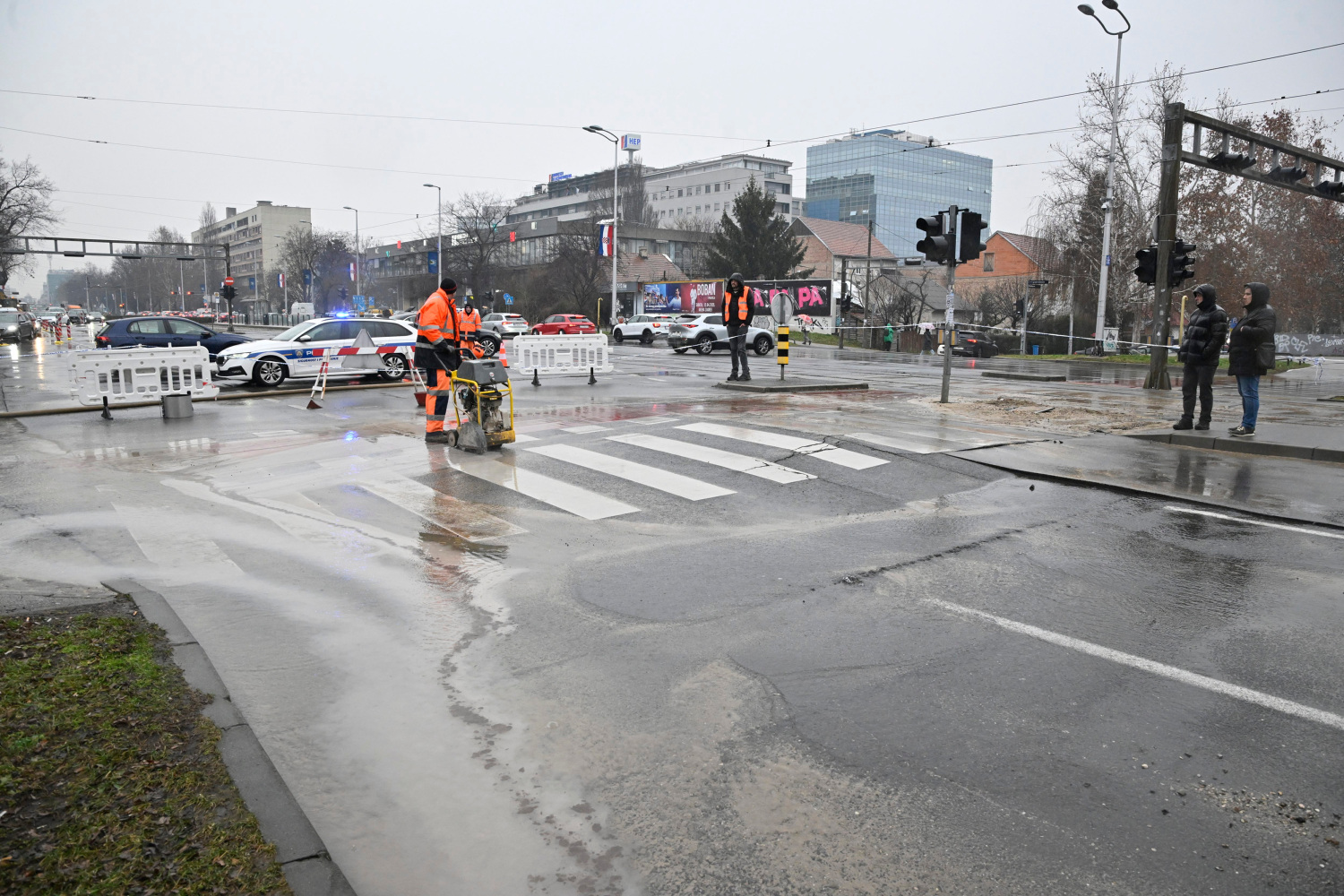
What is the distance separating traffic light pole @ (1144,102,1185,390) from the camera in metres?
21.3

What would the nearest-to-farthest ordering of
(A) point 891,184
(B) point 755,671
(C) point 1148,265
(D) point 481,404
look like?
1. (B) point 755,671
2. (D) point 481,404
3. (C) point 1148,265
4. (A) point 891,184

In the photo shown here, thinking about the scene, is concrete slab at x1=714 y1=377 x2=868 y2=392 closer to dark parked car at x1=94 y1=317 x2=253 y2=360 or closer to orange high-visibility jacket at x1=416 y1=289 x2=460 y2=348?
orange high-visibility jacket at x1=416 y1=289 x2=460 y2=348

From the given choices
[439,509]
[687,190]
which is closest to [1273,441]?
[439,509]

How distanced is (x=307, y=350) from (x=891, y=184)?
126 metres

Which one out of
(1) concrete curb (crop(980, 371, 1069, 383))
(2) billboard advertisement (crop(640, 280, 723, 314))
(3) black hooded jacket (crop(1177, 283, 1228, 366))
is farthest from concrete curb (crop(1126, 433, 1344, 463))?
(2) billboard advertisement (crop(640, 280, 723, 314))

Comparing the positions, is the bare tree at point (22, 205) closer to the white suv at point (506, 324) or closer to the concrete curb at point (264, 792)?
the white suv at point (506, 324)

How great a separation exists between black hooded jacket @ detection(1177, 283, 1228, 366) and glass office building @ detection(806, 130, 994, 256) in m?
121

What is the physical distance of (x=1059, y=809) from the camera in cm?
327

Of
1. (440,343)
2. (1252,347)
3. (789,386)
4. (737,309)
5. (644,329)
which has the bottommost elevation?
(789,386)

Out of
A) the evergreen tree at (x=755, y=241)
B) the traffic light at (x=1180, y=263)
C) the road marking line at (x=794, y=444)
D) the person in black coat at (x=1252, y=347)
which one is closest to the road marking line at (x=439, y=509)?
the road marking line at (x=794, y=444)

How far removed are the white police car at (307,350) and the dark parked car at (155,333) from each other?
5.29 metres

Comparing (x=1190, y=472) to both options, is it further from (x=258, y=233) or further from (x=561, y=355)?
(x=258, y=233)

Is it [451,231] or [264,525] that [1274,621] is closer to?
[264,525]

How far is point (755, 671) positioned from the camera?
450 centimetres
